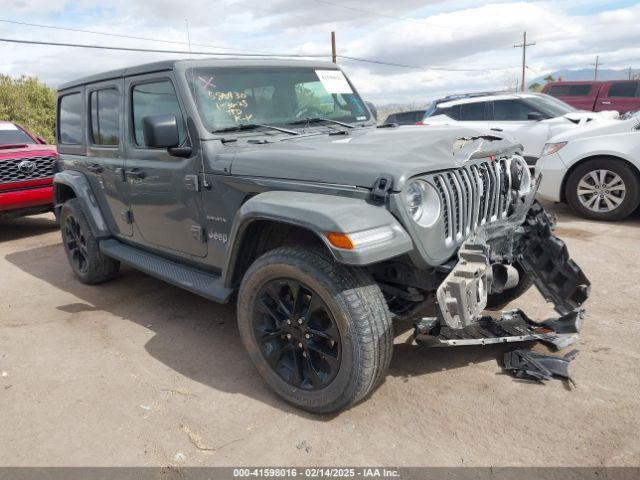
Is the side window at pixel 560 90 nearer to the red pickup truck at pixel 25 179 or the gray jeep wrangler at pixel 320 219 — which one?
the gray jeep wrangler at pixel 320 219

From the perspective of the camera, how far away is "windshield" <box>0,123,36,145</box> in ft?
27.7

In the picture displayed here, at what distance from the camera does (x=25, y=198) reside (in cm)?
750

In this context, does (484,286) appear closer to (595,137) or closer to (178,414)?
(178,414)

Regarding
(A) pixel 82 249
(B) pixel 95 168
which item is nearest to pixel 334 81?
(B) pixel 95 168

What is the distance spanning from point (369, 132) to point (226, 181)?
110cm

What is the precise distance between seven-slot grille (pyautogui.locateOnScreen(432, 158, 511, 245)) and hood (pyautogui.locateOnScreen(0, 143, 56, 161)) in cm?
688

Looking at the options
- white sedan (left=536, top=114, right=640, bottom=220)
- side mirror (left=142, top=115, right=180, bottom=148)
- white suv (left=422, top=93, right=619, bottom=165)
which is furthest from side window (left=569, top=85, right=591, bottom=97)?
side mirror (left=142, top=115, right=180, bottom=148)

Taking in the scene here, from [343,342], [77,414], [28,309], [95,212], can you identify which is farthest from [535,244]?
[28,309]

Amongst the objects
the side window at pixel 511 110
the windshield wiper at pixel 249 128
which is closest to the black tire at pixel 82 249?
the windshield wiper at pixel 249 128

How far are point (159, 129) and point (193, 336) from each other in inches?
64.0

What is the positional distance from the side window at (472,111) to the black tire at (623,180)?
3519 mm

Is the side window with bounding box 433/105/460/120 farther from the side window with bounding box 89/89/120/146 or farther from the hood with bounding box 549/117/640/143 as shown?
the side window with bounding box 89/89/120/146

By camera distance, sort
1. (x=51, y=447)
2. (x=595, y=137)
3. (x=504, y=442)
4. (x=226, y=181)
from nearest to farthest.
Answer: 1. (x=504, y=442)
2. (x=51, y=447)
3. (x=226, y=181)
4. (x=595, y=137)

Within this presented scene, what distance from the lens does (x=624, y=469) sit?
7.84 ft
